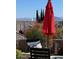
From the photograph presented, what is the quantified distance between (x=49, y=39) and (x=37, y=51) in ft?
1.16

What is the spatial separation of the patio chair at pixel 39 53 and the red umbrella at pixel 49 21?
28 centimetres

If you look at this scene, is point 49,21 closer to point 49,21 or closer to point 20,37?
point 49,21

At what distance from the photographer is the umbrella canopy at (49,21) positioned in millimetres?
2736

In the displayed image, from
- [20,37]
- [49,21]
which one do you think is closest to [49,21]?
[49,21]

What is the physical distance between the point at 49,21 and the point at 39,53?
2.03 ft

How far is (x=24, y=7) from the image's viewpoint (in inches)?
110

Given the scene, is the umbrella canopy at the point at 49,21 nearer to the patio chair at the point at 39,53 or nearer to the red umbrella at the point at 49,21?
the red umbrella at the point at 49,21

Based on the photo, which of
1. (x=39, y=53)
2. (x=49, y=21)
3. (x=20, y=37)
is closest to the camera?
(x=20, y=37)

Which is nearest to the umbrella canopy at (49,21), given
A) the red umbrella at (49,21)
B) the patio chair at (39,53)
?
the red umbrella at (49,21)

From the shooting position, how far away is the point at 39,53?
9.91 ft
